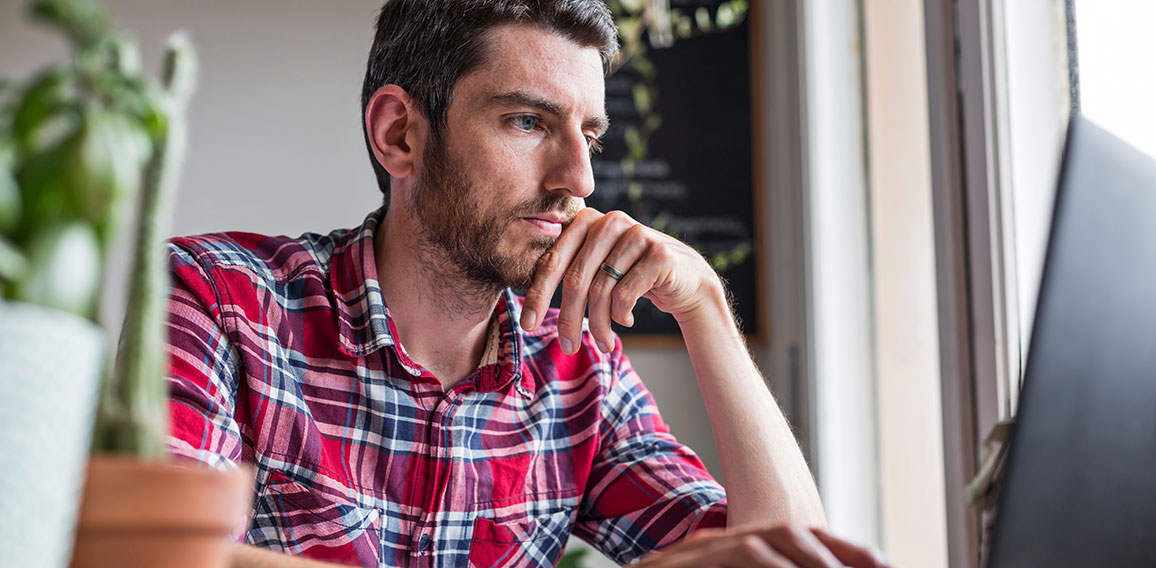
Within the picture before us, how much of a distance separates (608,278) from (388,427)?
1.09ft

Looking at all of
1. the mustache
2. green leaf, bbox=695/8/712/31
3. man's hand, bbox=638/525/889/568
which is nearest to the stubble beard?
the mustache

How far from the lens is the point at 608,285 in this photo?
115cm

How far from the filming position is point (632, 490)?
127cm

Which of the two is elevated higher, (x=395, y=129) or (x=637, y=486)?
(x=395, y=129)

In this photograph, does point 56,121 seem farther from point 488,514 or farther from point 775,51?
point 775,51

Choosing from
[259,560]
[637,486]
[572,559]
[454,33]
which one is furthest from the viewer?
[572,559]

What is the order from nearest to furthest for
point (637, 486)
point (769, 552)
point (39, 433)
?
point (39, 433), point (769, 552), point (637, 486)

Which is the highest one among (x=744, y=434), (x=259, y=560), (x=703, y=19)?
(x=703, y=19)

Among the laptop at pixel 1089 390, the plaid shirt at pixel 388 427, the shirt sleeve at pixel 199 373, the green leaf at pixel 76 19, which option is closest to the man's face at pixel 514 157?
the plaid shirt at pixel 388 427

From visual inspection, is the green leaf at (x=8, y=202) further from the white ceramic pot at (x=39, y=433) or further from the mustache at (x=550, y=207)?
the mustache at (x=550, y=207)

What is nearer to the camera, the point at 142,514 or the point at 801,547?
the point at 142,514

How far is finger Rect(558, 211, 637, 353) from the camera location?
1.14 metres

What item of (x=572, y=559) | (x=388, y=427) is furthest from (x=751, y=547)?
(x=572, y=559)

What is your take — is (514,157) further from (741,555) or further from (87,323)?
(87,323)
